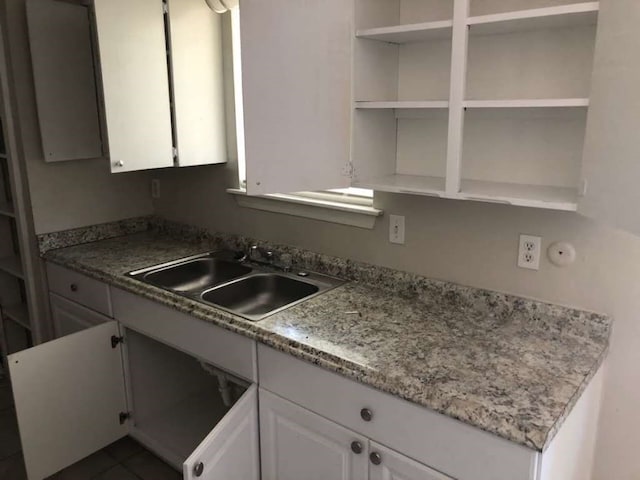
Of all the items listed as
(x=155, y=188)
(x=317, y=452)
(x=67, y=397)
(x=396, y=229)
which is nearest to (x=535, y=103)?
(x=396, y=229)

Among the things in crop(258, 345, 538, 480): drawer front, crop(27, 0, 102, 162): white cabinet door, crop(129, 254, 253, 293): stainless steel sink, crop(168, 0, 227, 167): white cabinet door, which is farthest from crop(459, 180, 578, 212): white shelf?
crop(27, 0, 102, 162): white cabinet door

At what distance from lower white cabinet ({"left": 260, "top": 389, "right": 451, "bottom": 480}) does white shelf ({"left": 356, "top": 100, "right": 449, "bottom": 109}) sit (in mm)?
955

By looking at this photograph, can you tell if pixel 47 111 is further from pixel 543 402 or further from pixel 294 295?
pixel 543 402

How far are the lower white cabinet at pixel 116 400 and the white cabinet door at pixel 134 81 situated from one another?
Result: 76 centimetres

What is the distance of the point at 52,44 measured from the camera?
2.36 meters

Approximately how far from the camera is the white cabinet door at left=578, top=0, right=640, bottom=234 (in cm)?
106

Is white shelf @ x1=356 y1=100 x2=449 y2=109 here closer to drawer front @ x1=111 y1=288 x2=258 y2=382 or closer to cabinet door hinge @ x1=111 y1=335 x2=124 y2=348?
drawer front @ x1=111 y1=288 x2=258 y2=382

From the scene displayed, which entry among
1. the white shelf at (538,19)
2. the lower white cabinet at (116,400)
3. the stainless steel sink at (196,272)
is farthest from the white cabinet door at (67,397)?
the white shelf at (538,19)

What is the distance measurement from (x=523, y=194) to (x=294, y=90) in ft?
2.46

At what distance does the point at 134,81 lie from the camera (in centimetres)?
211

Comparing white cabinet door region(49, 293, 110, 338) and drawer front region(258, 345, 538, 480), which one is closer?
drawer front region(258, 345, 538, 480)

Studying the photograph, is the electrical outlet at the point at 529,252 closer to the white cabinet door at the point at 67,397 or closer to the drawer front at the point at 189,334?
the drawer front at the point at 189,334

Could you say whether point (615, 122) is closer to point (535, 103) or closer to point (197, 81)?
point (535, 103)

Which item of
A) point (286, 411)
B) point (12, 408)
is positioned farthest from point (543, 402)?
point (12, 408)
